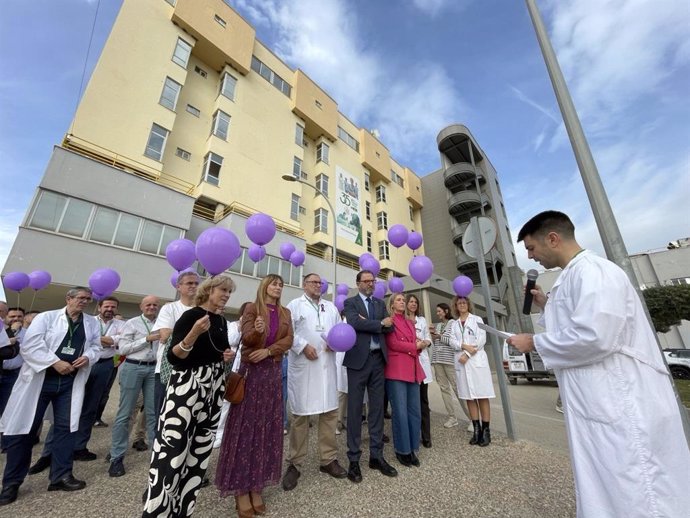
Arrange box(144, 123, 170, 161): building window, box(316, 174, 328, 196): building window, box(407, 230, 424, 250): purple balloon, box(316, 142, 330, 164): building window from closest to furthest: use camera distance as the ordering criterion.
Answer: box(407, 230, 424, 250): purple balloon, box(144, 123, 170, 161): building window, box(316, 174, 328, 196): building window, box(316, 142, 330, 164): building window

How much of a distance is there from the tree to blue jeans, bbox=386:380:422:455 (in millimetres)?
27090


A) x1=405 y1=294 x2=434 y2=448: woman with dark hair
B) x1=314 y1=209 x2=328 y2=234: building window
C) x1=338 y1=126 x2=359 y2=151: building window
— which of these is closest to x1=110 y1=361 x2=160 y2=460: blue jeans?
x1=405 y1=294 x2=434 y2=448: woman with dark hair

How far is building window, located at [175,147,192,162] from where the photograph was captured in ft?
53.3

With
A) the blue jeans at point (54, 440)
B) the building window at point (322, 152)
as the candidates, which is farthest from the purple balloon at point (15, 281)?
the building window at point (322, 152)

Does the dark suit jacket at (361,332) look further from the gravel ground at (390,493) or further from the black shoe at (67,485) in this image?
the black shoe at (67,485)

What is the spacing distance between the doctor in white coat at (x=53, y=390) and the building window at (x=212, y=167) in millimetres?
14353

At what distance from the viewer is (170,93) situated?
1548 centimetres

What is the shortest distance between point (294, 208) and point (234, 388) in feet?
61.8

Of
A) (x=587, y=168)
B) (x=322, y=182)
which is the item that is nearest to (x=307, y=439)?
(x=587, y=168)

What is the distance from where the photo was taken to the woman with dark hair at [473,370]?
170 inches

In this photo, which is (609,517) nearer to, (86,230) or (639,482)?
(639,482)

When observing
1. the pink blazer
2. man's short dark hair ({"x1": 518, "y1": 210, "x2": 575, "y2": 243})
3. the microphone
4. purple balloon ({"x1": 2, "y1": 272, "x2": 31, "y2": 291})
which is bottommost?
the pink blazer

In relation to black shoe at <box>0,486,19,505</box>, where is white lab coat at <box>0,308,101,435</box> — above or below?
above

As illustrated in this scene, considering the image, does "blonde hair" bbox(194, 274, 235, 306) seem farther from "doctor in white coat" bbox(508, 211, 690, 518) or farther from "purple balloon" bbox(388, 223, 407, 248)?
"purple balloon" bbox(388, 223, 407, 248)
